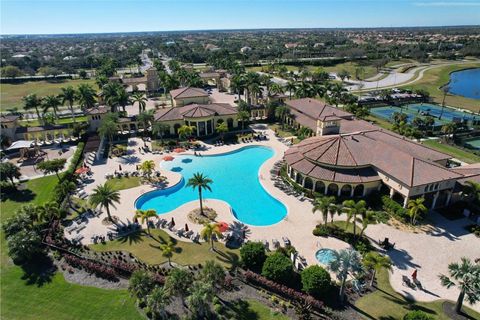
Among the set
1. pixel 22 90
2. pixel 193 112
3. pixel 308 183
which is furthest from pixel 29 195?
pixel 22 90

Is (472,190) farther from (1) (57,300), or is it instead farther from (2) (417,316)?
(1) (57,300)

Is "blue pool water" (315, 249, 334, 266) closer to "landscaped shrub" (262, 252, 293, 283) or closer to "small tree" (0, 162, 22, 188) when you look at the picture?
"landscaped shrub" (262, 252, 293, 283)

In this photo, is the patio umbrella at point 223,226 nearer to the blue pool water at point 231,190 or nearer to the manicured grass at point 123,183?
the blue pool water at point 231,190

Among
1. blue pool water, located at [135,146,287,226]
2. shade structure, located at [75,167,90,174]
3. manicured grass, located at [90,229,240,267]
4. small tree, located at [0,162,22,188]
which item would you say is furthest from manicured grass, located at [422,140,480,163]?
small tree, located at [0,162,22,188]

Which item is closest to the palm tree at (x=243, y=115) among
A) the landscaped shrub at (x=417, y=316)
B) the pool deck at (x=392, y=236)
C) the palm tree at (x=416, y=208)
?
the pool deck at (x=392, y=236)

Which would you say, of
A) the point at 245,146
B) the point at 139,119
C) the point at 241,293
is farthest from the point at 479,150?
the point at 139,119

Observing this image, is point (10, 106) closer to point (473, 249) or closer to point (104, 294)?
point (104, 294)
